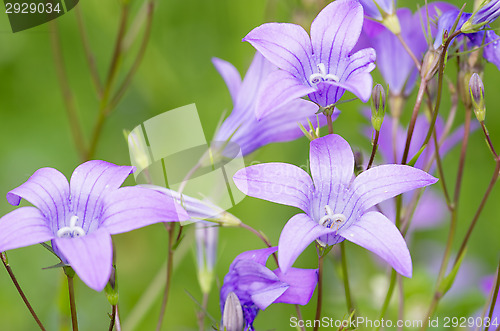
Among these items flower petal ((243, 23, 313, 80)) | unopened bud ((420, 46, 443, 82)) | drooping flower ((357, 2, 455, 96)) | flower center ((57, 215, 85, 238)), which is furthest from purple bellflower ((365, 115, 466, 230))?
flower center ((57, 215, 85, 238))

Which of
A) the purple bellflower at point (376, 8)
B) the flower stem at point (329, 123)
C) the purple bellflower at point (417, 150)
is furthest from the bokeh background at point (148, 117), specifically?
the flower stem at point (329, 123)

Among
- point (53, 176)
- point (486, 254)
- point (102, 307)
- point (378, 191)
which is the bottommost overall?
point (486, 254)

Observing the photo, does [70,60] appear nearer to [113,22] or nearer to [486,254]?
[113,22]

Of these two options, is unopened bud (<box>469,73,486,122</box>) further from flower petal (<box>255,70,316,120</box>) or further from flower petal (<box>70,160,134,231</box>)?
flower petal (<box>70,160,134,231</box>)

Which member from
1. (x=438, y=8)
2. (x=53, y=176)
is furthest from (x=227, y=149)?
(x=438, y=8)

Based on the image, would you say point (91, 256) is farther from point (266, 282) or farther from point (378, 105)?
point (378, 105)
